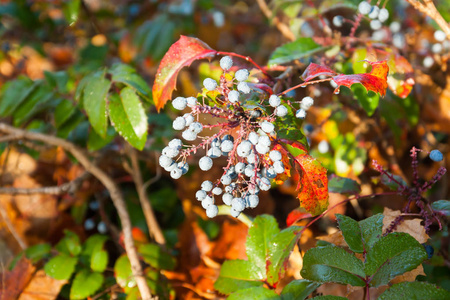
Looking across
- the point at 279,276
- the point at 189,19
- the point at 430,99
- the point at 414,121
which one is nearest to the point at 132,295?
the point at 279,276

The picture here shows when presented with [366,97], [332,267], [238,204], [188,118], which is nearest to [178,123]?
[188,118]

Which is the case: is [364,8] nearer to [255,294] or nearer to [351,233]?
[351,233]

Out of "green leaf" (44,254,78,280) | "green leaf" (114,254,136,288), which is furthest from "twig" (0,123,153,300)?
"green leaf" (44,254,78,280)

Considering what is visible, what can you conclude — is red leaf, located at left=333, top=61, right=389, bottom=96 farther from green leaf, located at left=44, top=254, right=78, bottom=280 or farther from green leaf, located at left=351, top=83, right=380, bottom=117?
green leaf, located at left=44, top=254, right=78, bottom=280

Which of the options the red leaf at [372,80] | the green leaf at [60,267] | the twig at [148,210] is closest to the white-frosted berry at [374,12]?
the red leaf at [372,80]

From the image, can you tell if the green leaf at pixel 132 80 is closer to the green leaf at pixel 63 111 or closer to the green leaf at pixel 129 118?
the green leaf at pixel 129 118

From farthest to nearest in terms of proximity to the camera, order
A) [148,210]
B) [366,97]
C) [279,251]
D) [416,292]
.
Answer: [148,210] < [366,97] < [279,251] < [416,292]

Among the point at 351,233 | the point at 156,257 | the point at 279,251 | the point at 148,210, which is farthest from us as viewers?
the point at 148,210
